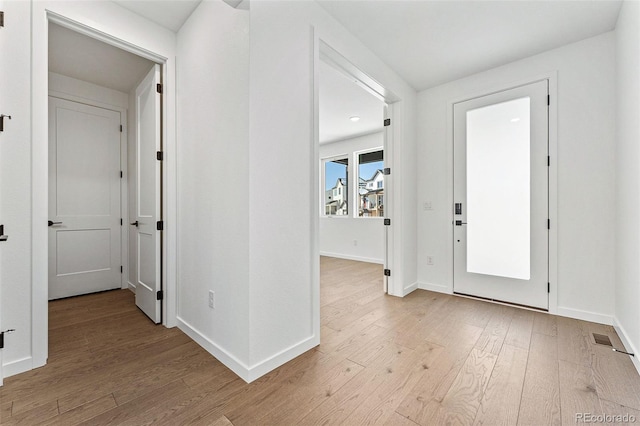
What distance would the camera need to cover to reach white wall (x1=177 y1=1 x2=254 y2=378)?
1.76m

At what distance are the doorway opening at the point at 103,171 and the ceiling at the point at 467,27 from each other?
6.61 ft

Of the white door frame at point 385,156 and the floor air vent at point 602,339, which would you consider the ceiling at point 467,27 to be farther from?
the floor air vent at point 602,339

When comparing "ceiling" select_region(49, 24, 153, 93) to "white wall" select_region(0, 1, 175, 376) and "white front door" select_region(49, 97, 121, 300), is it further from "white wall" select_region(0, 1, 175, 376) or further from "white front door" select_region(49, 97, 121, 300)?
"white wall" select_region(0, 1, 175, 376)

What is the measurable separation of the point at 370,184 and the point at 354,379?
472 cm

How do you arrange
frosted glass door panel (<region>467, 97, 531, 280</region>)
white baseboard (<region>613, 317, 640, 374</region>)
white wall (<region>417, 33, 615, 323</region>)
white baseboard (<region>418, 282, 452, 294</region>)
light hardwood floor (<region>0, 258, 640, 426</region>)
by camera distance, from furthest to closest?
white baseboard (<region>418, 282, 452, 294</region>)
frosted glass door panel (<region>467, 97, 531, 280</region>)
white wall (<region>417, 33, 615, 323</region>)
white baseboard (<region>613, 317, 640, 374</region>)
light hardwood floor (<region>0, 258, 640, 426</region>)

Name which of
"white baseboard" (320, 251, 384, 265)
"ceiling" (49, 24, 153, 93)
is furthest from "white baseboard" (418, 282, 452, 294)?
"ceiling" (49, 24, 153, 93)

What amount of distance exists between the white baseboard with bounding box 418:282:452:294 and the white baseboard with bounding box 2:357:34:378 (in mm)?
3740

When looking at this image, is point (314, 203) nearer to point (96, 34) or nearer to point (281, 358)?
point (281, 358)

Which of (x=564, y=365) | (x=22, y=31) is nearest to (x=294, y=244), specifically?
(x=564, y=365)

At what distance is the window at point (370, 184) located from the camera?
19.3ft

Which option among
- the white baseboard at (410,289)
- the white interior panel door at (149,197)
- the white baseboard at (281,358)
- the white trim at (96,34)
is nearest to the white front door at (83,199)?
the white interior panel door at (149,197)

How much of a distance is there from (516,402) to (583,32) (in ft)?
10.3

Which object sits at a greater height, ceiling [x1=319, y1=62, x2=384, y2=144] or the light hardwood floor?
ceiling [x1=319, y1=62, x2=384, y2=144]

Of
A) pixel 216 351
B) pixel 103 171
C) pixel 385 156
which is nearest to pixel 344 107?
pixel 385 156
